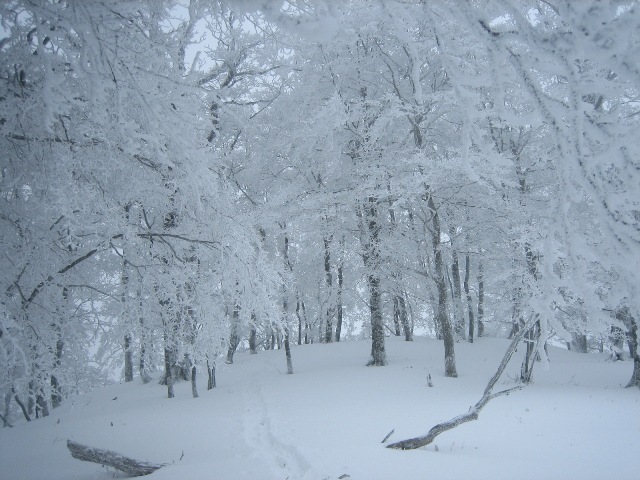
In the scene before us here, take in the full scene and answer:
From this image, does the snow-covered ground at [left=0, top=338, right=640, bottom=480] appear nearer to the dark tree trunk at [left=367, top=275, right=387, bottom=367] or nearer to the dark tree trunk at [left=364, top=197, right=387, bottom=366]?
the dark tree trunk at [left=367, top=275, right=387, bottom=367]

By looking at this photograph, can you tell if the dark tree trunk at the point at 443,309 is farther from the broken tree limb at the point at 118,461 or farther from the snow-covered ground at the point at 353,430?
the broken tree limb at the point at 118,461

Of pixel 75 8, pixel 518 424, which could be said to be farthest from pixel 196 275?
pixel 518 424

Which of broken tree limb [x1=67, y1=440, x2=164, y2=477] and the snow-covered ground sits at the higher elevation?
broken tree limb [x1=67, y1=440, x2=164, y2=477]

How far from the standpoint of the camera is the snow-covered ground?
4.72m

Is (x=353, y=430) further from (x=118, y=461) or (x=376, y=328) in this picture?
(x=376, y=328)

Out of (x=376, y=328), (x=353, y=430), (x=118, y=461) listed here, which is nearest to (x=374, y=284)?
(x=376, y=328)

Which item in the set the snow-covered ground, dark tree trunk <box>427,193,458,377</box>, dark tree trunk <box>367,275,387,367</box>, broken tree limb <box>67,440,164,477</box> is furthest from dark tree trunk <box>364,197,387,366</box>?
broken tree limb <box>67,440,164,477</box>

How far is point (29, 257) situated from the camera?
4.46m

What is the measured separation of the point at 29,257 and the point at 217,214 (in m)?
2.37

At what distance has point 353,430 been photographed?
633 cm

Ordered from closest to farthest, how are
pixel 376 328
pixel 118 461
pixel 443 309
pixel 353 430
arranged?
pixel 118 461 → pixel 353 430 → pixel 443 309 → pixel 376 328

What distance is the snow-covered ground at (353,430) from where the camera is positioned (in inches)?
186

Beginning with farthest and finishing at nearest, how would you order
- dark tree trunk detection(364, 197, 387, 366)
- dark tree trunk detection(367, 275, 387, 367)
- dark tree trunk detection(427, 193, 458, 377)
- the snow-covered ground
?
dark tree trunk detection(367, 275, 387, 367)
dark tree trunk detection(364, 197, 387, 366)
dark tree trunk detection(427, 193, 458, 377)
the snow-covered ground

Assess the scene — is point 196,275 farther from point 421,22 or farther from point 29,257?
point 421,22
